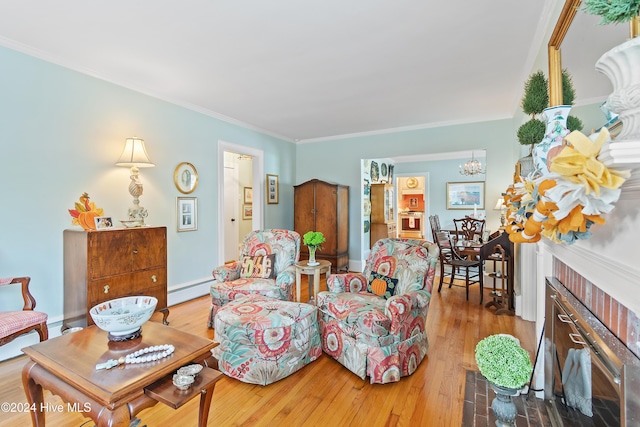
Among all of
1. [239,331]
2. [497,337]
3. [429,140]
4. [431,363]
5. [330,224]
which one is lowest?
[431,363]

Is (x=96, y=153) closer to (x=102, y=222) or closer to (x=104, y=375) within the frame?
(x=102, y=222)

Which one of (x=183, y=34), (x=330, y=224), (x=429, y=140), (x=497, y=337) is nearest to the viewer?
(x=497, y=337)

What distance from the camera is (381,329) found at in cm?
213

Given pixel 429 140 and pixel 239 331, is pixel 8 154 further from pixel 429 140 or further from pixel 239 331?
pixel 429 140

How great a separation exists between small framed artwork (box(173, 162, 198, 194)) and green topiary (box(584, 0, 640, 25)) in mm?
3967

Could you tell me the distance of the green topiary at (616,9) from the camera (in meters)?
0.74

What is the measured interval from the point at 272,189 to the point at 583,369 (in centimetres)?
488

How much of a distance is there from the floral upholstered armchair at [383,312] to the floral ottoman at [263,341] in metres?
0.25

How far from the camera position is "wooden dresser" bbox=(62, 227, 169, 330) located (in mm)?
2643

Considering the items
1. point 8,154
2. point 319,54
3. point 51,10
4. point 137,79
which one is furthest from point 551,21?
point 8,154

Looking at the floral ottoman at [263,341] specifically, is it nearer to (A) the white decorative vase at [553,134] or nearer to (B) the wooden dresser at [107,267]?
(B) the wooden dresser at [107,267]

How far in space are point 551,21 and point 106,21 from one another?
10.0 ft

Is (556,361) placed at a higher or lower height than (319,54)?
lower

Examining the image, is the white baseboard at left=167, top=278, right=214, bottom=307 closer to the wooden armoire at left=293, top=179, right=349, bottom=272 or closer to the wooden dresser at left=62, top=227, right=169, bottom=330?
the wooden dresser at left=62, top=227, right=169, bottom=330
